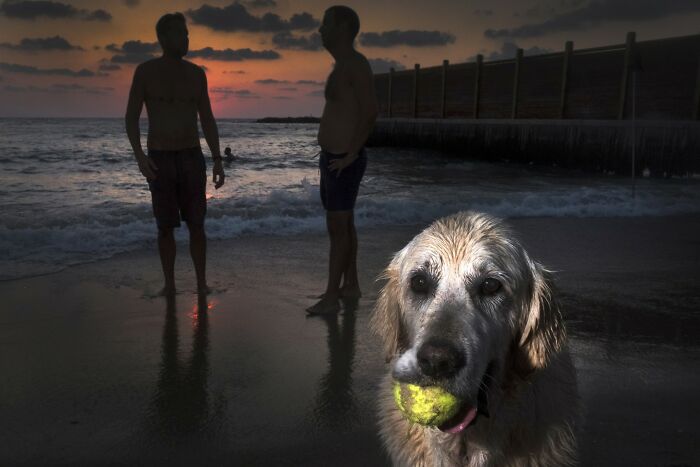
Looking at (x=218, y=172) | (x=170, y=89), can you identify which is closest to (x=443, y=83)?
(x=218, y=172)

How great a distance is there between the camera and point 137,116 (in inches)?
207

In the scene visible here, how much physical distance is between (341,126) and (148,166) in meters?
1.70

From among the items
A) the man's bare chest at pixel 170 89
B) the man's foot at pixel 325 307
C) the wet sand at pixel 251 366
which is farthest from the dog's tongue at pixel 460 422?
the man's bare chest at pixel 170 89

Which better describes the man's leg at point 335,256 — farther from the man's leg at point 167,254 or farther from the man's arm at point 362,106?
the man's leg at point 167,254

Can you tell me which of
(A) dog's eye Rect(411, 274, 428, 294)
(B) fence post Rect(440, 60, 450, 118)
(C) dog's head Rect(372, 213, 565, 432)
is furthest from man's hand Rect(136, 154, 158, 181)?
(B) fence post Rect(440, 60, 450, 118)

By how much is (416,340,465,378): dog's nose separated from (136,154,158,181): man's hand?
3.88 meters

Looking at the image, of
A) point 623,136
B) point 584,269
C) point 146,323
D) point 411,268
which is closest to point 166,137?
point 146,323

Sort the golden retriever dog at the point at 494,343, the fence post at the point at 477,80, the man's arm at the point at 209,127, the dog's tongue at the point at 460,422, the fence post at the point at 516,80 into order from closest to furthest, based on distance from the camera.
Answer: the dog's tongue at the point at 460,422, the golden retriever dog at the point at 494,343, the man's arm at the point at 209,127, the fence post at the point at 516,80, the fence post at the point at 477,80

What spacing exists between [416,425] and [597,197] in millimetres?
11718

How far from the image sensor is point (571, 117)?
1144 inches

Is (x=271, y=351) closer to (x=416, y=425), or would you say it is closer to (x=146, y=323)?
(x=146, y=323)

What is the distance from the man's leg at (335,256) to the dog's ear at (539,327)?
279 cm

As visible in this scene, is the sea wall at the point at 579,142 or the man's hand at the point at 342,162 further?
the sea wall at the point at 579,142

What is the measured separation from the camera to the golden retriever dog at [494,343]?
2168 mm
